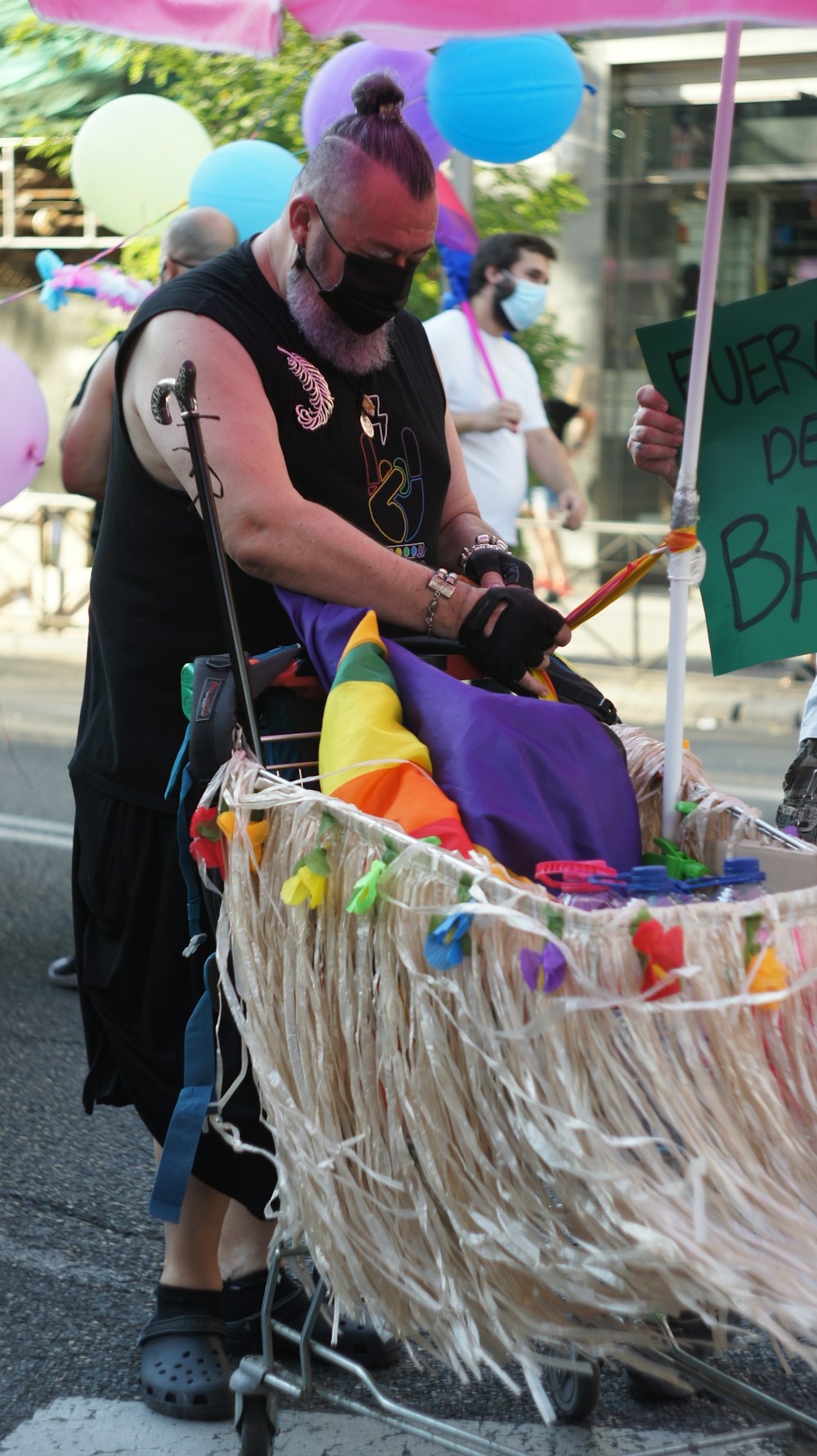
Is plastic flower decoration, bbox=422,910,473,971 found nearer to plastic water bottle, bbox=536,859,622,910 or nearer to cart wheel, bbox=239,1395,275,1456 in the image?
plastic water bottle, bbox=536,859,622,910

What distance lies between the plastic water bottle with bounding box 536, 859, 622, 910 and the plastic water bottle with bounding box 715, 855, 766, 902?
14 centimetres

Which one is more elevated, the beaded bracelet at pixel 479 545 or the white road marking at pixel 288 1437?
the beaded bracelet at pixel 479 545

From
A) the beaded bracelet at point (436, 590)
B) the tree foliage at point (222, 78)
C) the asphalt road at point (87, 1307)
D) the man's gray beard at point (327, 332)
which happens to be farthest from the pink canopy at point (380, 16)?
the tree foliage at point (222, 78)

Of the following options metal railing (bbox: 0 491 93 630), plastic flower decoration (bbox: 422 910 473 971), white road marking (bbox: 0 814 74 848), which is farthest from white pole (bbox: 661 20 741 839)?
metal railing (bbox: 0 491 93 630)

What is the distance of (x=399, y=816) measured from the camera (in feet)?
6.02

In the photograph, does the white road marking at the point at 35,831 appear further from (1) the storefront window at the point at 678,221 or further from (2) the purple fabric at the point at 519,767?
(1) the storefront window at the point at 678,221

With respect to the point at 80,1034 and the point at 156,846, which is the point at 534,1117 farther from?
the point at 80,1034

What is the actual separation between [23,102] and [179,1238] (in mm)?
9304

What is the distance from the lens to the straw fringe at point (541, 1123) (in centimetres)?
157

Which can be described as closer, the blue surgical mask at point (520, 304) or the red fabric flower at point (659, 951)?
the red fabric flower at point (659, 951)

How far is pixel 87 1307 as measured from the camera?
2.75 metres

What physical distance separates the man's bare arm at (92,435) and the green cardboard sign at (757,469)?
183 cm

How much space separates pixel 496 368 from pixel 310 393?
335 centimetres

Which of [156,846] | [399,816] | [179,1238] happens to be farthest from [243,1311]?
[399,816]
